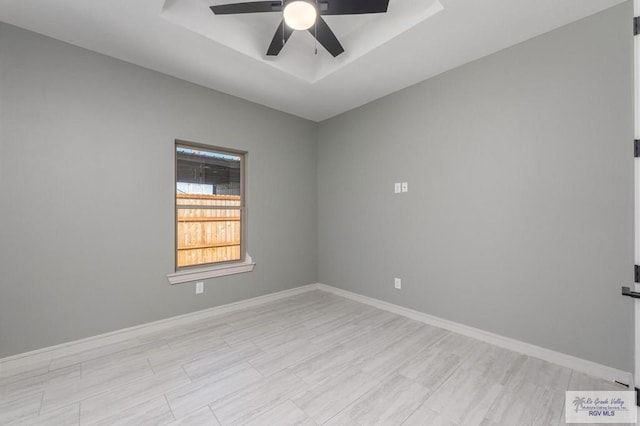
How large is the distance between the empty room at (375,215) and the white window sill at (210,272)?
0.02 meters

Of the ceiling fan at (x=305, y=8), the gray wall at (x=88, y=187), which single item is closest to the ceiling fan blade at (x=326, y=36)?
the ceiling fan at (x=305, y=8)

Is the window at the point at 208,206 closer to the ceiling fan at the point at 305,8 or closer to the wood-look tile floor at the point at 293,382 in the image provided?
the wood-look tile floor at the point at 293,382

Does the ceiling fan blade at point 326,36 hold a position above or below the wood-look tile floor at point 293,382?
above

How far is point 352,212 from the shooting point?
3.85 metres

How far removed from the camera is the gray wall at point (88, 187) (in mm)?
2150

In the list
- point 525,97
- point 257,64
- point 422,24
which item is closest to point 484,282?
point 525,97

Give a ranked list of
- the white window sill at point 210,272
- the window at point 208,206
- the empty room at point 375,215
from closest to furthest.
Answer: the empty room at point 375,215, the white window sill at point 210,272, the window at point 208,206

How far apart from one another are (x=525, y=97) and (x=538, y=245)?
4.26 feet

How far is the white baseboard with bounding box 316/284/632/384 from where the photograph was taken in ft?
6.34

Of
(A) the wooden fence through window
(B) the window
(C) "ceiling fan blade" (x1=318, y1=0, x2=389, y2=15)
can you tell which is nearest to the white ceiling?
(C) "ceiling fan blade" (x1=318, y1=0, x2=389, y2=15)

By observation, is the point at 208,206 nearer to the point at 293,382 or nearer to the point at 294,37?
the point at 294,37

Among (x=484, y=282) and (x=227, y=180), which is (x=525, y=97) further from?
(x=227, y=180)

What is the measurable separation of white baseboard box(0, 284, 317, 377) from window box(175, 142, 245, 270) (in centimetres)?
56

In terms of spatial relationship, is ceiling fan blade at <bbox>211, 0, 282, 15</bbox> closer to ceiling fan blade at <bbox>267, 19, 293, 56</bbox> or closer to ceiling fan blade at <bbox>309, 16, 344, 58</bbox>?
ceiling fan blade at <bbox>267, 19, 293, 56</bbox>
